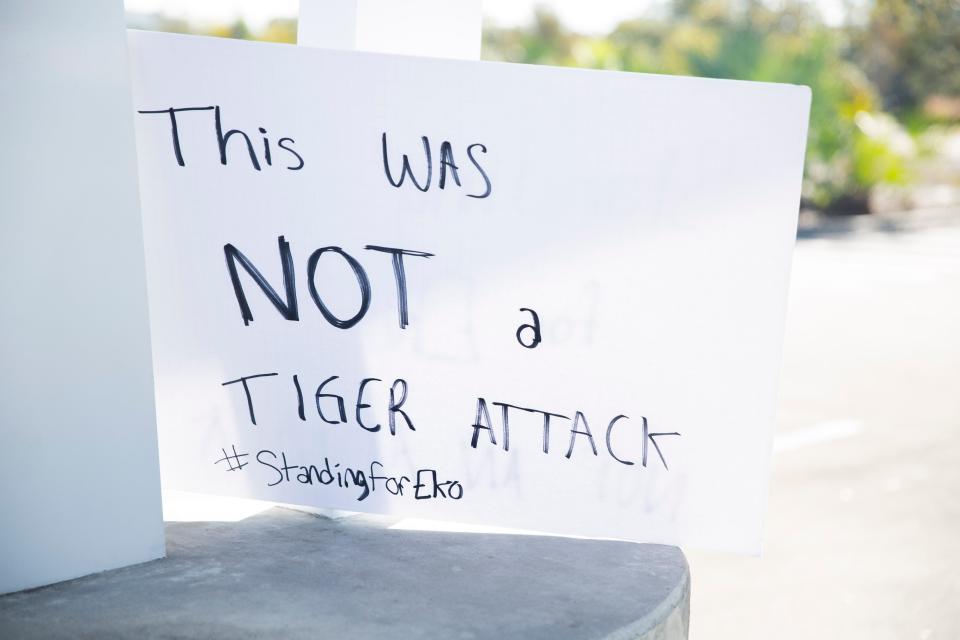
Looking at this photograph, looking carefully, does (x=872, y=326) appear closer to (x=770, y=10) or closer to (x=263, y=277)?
(x=263, y=277)

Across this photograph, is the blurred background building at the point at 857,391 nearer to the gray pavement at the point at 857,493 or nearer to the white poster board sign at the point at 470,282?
the gray pavement at the point at 857,493

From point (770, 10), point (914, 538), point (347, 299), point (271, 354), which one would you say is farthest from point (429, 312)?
point (770, 10)

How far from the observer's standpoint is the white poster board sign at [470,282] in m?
2.34

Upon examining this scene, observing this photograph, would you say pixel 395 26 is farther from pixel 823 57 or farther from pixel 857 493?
pixel 823 57

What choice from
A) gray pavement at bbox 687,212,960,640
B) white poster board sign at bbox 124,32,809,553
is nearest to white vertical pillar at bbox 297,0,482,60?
white poster board sign at bbox 124,32,809,553

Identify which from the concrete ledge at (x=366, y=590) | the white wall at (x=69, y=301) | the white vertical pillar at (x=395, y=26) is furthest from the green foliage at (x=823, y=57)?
the white wall at (x=69, y=301)

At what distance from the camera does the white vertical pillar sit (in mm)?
2566

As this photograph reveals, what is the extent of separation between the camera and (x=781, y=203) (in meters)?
2.31

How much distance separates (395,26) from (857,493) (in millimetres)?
3278

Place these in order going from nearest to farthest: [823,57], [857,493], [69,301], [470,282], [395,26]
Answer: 1. [69,301]
2. [470,282]
3. [395,26]
4. [857,493]
5. [823,57]

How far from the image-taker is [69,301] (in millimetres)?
2180

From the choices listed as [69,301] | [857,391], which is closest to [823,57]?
[857,391]

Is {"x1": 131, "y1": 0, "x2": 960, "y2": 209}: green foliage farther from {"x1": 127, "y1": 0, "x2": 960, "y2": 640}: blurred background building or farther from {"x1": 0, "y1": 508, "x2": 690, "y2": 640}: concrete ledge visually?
{"x1": 0, "y1": 508, "x2": 690, "y2": 640}: concrete ledge

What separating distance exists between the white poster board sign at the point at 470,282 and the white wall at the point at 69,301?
0.85 feet
